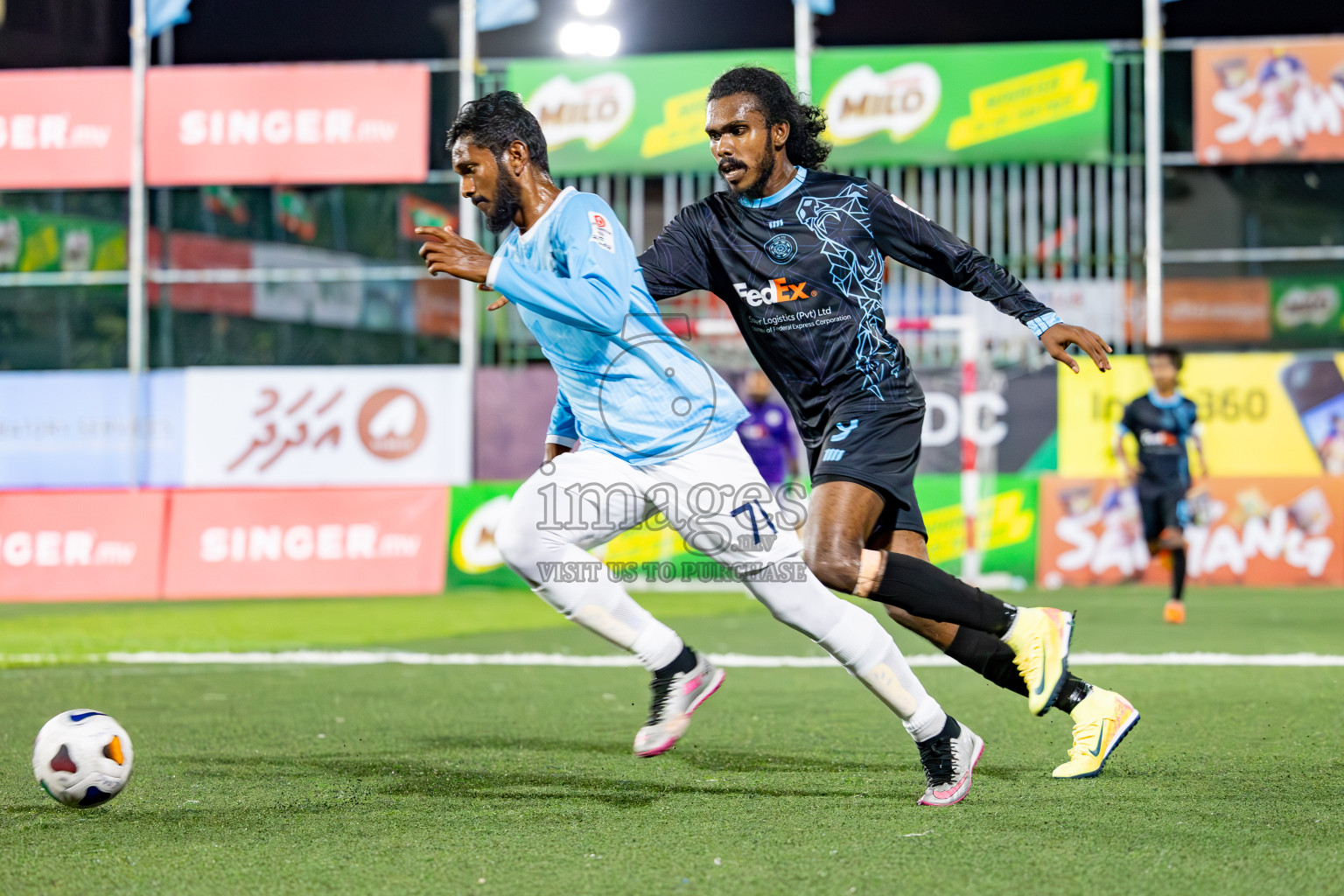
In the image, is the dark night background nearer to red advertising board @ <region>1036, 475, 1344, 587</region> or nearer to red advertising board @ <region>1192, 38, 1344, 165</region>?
red advertising board @ <region>1192, 38, 1344, 165</region>

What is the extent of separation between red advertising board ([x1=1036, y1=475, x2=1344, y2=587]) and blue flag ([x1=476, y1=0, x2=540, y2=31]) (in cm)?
702

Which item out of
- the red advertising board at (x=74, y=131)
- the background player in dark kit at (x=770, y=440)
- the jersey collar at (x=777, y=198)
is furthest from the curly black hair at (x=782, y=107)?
the red advertising board at (x=74, y=131)

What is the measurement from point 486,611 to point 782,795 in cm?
761

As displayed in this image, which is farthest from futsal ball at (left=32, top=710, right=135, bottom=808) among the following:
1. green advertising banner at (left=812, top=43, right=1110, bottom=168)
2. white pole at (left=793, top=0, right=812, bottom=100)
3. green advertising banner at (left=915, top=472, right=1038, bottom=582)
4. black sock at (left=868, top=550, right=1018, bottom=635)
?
green advertising banner at (left=812, top=43, right=1110, bottom=168)

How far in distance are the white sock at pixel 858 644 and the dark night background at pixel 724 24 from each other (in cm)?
1555

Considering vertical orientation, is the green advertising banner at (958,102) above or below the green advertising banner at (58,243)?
above

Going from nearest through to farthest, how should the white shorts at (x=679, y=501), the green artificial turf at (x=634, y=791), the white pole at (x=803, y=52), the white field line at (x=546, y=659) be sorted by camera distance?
the green artificial turf at (x=634, y=791) < the white shorts at (x=679, y=501) < the white field line at (x=546, y=659) < the white pole at (x=803, y=52)

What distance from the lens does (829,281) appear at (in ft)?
13.6

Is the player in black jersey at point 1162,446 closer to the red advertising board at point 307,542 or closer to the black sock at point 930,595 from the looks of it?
the red advertising board at point 307,542

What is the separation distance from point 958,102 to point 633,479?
417 inches

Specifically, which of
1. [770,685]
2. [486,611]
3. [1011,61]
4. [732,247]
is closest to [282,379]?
[486,611]

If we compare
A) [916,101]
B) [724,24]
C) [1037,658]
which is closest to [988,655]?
[1037,658]

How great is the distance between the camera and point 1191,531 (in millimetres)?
13188

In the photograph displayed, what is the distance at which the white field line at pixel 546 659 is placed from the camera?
24.2 ft
